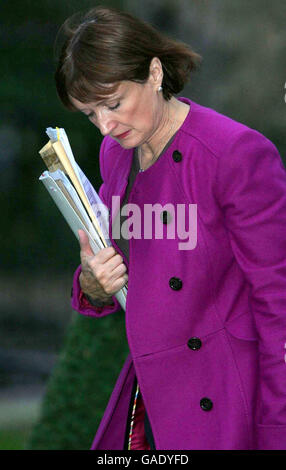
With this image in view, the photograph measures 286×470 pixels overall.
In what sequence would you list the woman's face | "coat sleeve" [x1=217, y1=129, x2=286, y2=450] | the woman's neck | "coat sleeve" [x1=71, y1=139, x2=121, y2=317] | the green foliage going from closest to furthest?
"coat sleeve" [x1=217, y1=129, x2=286, y2=450] → the woman's face → the woman's neck → "coat sleeve" [x1=71, y1=139, x2=121, y2=317] → the green foliage

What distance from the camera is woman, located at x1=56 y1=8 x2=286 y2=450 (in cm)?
218

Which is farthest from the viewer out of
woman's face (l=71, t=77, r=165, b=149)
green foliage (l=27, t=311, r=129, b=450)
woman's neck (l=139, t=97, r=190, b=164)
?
green foliage (l=27, t=311, r=129, b=450)

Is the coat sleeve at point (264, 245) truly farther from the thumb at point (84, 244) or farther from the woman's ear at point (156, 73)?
the thumb at point (84, 244)

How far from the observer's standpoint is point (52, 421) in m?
4.40

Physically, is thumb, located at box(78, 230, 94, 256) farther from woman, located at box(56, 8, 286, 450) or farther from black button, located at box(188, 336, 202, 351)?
black button, located at box(188, 336, 202, 351)

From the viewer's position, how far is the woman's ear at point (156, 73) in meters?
2.37

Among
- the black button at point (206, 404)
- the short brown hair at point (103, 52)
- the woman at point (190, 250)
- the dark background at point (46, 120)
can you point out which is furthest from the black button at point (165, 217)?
the dark background at point (46, 120)

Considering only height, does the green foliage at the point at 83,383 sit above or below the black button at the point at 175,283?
below

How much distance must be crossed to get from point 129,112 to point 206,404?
846mm

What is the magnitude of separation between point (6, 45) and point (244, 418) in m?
7.98

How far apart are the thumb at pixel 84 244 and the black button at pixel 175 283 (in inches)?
13.2

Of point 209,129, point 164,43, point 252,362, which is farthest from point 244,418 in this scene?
point 164,43

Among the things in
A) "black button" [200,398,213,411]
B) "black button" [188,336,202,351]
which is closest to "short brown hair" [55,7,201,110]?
"black button" [188,336,202,351]
